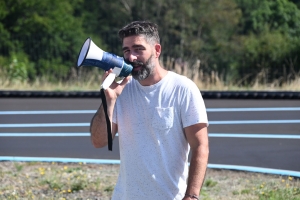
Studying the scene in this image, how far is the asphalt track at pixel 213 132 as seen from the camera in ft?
29.7

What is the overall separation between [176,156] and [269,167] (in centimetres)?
488

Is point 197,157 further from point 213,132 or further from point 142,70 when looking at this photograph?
point 213,132

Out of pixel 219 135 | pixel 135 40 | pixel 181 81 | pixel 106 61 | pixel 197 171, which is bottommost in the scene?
pixel 219 135

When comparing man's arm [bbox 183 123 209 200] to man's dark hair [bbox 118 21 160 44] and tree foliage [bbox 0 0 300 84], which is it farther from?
tree foliage [bbox 0 0 300 84]

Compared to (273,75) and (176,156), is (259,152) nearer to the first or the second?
(176,156)

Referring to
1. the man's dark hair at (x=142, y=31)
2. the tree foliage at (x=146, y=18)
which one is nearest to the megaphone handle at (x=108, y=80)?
the man's dark hair at (x=142, y=31)

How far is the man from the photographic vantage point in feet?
12.0

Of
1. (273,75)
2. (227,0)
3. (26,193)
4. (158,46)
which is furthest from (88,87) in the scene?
(227,0)

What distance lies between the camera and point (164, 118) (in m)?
3.66

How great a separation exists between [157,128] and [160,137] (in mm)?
50

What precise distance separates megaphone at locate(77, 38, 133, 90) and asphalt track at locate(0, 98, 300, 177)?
15.0 feet

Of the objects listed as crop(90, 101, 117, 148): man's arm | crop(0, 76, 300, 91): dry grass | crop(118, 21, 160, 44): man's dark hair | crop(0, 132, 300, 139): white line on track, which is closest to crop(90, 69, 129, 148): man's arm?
crop(90, 101, 117, 148): man's arm

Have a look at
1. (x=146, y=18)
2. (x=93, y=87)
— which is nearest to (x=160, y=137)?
(x=93, y=87)

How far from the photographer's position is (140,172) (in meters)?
3.71
